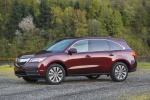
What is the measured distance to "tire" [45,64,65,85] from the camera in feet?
43.8

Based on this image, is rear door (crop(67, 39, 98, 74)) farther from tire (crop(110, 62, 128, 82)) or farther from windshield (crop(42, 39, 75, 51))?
tire (crop(110, 62, 128, 82))

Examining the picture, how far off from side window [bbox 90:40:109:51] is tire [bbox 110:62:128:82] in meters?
0.74

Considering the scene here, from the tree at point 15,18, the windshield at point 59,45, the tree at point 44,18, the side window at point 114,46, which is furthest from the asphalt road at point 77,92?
the tree at point 44,18

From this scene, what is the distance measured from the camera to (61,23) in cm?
12912

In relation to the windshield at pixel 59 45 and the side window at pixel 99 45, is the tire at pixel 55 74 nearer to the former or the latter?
the windshield at pixel 59 45

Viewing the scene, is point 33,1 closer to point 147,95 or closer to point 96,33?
point 96,33

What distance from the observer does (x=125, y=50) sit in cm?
1507

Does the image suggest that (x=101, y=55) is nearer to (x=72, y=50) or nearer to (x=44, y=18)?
(x=72, y=50)

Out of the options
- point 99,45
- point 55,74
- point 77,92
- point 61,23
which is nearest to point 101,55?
point 99,45

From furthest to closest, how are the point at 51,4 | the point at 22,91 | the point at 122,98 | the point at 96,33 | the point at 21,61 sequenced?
1. the point at 51,4
2. the point at 96,33
3. the point at 21,61
4. the point at 22,91
5. the point at 122,98

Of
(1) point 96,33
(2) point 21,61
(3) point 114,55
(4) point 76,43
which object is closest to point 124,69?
(3) point 114,55

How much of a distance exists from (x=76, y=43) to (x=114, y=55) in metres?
1.55

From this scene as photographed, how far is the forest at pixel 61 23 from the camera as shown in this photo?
123812mm

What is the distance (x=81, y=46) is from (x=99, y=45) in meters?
0.80
